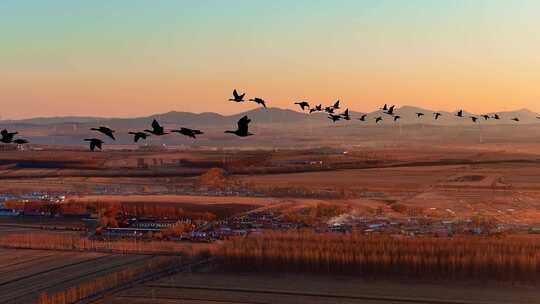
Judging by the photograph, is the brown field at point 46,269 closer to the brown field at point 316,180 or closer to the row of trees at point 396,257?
the row of trees at point 396,257

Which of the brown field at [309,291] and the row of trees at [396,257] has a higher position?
the row of trees at [396,257]

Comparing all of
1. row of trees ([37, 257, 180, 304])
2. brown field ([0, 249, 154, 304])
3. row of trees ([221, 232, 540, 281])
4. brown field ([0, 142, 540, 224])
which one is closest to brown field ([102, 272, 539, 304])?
row of trees ([37, 257, 180, 304])

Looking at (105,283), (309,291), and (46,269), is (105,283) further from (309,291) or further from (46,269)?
(309,291)

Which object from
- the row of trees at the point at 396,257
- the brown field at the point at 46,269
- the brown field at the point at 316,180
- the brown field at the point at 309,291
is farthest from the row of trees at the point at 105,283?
the brown field at the point at 316,180

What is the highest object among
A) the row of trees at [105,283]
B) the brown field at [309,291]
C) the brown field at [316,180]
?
the brown field at [316,180]

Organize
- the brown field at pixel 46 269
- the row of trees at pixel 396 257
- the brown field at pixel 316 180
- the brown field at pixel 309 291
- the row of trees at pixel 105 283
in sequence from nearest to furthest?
the row of trees at pixel 105 283
the brown field at pixel 309 291
the brown field at pixel 46 269
the row of trees at pixel 396 257
the brown field at pixel 316 180

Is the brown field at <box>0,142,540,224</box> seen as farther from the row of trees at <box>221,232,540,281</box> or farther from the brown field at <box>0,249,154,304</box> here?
the brown field at <box>0,249,154,304</box>

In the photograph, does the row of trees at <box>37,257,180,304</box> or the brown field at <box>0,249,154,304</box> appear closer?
the row of trees at <box>37,257,180,304</box>

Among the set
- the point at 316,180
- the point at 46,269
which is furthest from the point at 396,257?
the point at 316,180
